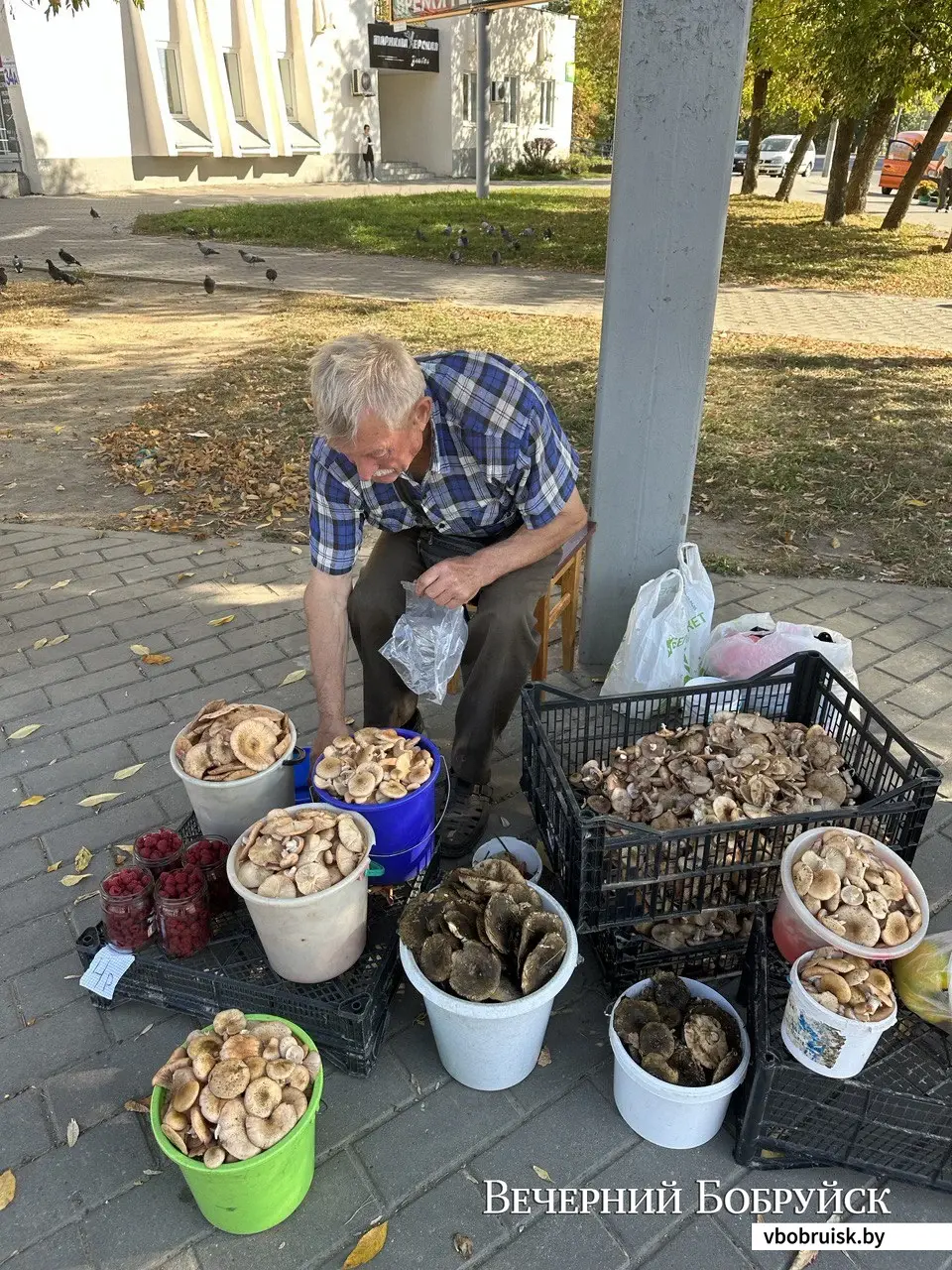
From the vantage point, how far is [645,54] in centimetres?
281

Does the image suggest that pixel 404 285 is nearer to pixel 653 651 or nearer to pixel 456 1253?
pixel 653 651

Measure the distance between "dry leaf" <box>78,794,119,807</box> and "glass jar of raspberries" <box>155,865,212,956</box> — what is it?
0.96m

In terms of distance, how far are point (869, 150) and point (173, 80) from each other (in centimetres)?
2038

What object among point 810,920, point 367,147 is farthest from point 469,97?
point 810,920

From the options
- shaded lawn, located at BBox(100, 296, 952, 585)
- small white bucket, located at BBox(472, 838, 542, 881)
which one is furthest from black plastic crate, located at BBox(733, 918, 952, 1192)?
shaded lawn, located at BBox(100, 296, 952, 585)

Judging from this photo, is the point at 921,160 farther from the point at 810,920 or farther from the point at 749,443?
the point at 810,920

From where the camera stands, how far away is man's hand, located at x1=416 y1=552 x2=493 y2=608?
2627 millimetres

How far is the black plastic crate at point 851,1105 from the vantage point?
1815 millimetres

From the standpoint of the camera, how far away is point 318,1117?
209cm

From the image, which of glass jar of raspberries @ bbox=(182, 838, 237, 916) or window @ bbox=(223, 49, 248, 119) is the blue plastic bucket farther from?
window @ bbox=(223, 49, 248, 119)

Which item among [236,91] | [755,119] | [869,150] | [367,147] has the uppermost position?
[236,91]

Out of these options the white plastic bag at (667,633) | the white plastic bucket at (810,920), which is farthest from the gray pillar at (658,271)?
the white plastic bucket at (810,920)

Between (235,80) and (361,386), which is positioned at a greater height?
(235,80)

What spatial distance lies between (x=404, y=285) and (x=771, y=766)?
12124mm
